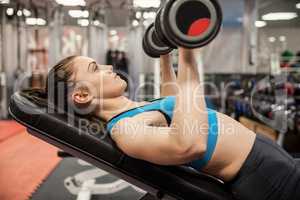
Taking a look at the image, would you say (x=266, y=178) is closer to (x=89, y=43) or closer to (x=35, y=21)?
(x=89, y=43)

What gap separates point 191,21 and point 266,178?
0.55 metres

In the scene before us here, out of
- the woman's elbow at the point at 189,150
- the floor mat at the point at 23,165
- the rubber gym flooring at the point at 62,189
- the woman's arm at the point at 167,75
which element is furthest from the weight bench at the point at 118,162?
the floor mat at the point at 23,165

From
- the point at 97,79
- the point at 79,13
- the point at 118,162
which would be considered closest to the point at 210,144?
the point at 118,162

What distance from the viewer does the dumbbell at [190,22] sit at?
757mm

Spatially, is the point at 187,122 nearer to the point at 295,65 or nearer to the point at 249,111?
the point at 249,111

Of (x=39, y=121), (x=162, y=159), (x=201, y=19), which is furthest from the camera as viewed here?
(x=39, y=121)

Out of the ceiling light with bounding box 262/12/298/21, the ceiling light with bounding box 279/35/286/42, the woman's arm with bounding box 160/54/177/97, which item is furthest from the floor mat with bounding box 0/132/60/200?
the ceiling light with bounding box 279/35/286/42

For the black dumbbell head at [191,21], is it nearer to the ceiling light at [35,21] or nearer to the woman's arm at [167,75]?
the woman's arm at [167,75]

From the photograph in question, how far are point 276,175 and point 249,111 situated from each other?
3.10 metres

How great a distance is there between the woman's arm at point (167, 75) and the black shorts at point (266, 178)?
499 millimetres

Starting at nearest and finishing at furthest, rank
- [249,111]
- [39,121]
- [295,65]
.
→ [39,121]
[249,111]
[295,65]

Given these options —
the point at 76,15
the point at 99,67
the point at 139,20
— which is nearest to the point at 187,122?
the point at 99,67

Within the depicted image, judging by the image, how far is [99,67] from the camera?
1.21 metres

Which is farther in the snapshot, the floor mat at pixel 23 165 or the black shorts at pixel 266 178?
the floor mat at pixel 23 165
